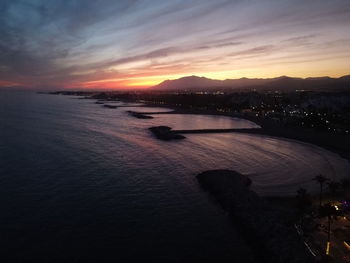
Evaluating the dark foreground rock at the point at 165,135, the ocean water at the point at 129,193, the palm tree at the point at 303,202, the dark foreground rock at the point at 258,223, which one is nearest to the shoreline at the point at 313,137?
the ocean water at the point at 129,193

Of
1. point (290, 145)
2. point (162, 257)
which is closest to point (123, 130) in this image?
point (290, 145)

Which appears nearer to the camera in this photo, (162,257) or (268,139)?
(162,257)

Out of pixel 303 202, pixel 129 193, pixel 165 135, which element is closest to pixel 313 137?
pixel 165 135

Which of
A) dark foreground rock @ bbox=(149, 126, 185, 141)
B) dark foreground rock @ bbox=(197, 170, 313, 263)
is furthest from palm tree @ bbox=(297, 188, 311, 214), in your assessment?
dark foreground rock @ bbox=(149, 126, 185, 141)

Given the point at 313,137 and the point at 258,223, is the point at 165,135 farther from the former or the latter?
the point at 258,223

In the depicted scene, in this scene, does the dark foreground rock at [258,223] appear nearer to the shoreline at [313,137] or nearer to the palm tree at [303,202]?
the palm tree at [303,202]

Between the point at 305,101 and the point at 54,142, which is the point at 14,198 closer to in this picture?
the point at 54,142
